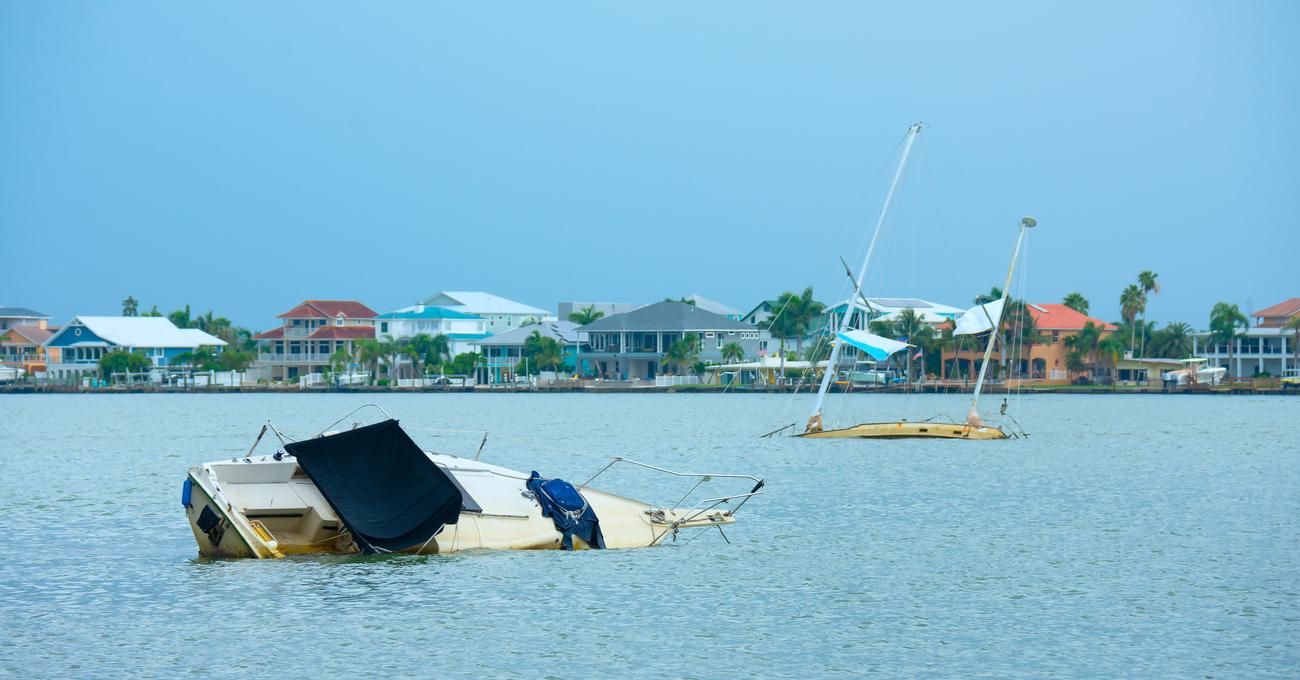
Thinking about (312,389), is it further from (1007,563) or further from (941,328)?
(1007,563)

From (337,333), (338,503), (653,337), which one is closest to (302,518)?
(338,503)

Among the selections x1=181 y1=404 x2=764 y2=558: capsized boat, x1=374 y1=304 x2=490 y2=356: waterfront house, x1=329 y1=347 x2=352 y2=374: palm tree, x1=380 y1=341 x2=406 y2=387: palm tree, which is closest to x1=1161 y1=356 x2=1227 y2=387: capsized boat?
x1=374 y1=304 x2=490 y2=356: waterfront house

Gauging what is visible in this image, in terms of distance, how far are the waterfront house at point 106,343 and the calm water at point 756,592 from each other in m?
143

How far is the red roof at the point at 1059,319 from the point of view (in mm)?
157875

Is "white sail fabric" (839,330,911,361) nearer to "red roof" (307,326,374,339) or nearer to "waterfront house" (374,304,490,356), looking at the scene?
"waterfront house" (374,304,490,356)

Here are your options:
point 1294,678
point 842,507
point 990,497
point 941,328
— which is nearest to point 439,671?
point 1294,678

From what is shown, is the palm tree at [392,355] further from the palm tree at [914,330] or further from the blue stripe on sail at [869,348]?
the blue stripe on sail at [869,348]

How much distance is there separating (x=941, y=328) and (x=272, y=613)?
142m

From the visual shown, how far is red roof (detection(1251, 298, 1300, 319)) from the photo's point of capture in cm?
16775

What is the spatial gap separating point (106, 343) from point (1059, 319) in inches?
4436

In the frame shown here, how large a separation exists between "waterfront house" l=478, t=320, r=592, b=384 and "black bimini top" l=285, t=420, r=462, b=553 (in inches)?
5793

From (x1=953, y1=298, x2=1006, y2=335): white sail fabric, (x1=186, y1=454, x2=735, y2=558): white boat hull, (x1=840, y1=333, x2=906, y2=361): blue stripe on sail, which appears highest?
(x1=953, y1=298, x2=1006, y2=335): white sail fabric

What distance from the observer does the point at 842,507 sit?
3928cm

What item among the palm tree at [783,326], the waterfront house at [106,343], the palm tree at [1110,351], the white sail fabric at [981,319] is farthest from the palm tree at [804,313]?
the white sail fabric at [981,319]
